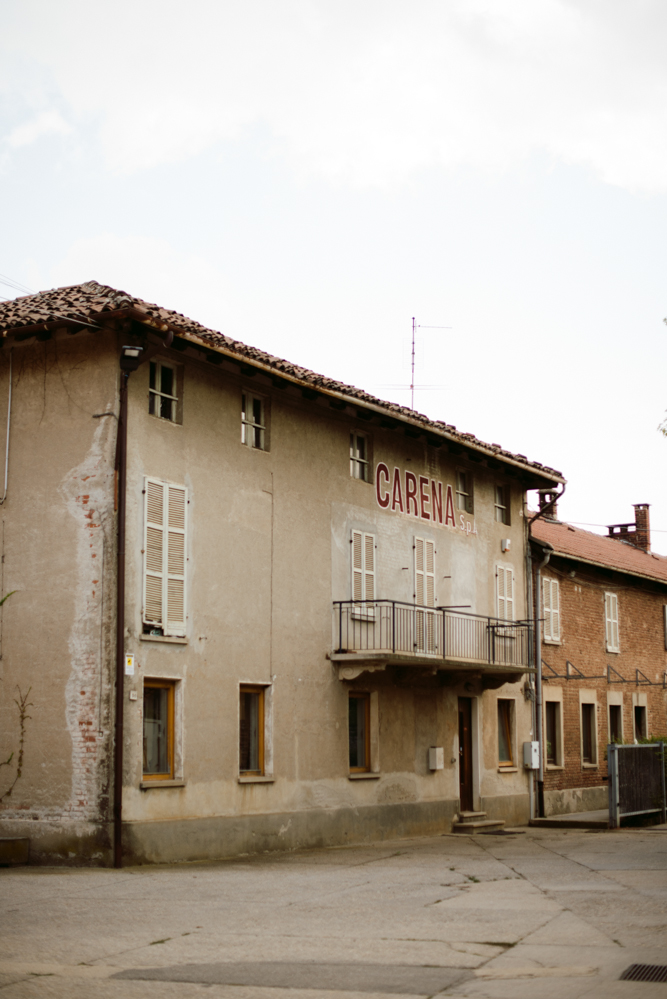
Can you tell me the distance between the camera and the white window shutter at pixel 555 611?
26.9 meters

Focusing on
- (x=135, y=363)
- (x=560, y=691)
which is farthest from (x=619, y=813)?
(x=135, y=363)

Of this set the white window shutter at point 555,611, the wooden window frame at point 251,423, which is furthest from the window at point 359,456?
the white window shutter at point 555,611

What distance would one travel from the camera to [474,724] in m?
23.6

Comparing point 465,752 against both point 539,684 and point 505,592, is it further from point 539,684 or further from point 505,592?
point 505,592

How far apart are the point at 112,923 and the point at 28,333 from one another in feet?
27.9

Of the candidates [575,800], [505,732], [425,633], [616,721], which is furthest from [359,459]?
[616,721]

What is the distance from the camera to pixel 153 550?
15664 millimetres

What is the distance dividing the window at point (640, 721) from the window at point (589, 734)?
8.21 ft

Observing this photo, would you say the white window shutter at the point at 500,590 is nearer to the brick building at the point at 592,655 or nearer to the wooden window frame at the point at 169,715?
the brick building at the point at 592,655

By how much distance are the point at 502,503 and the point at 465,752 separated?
5496 mm

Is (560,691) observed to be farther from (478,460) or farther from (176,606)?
(176,606)

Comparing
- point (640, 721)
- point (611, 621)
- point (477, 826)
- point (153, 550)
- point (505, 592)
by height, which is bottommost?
point (477, 826)

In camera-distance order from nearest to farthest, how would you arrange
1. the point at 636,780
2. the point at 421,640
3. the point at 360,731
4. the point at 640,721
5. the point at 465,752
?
the point at 360,731
the point at 421,640
the point at 636,780
the point at 465,752
the point at 640,721

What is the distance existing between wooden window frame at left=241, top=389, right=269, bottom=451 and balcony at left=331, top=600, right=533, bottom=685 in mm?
3045
